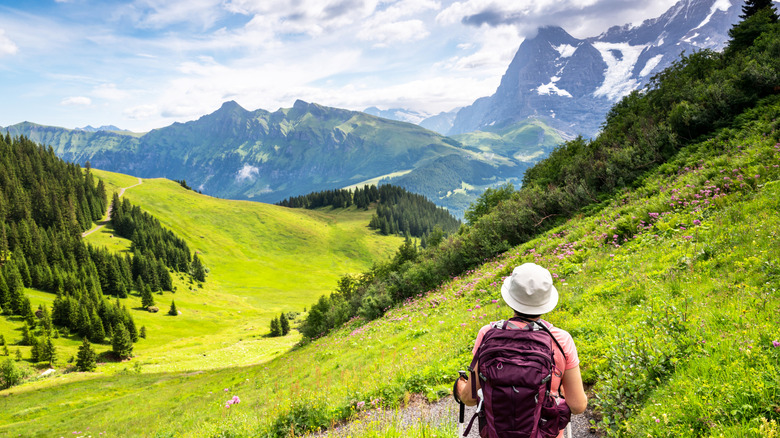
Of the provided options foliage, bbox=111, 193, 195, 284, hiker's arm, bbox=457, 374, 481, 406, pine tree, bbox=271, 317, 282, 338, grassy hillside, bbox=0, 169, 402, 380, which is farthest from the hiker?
foliage, bbox=111, 193, 195, 284

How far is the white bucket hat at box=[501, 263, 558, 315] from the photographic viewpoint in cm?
406

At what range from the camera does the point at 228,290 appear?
13825cm

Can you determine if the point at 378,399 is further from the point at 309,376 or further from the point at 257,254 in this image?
the point at 257,254

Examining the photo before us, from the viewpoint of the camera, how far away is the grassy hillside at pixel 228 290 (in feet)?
218

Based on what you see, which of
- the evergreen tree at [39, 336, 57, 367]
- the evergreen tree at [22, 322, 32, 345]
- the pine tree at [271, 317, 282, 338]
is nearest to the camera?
the evergreen tree at [39, 336, 57, 367]

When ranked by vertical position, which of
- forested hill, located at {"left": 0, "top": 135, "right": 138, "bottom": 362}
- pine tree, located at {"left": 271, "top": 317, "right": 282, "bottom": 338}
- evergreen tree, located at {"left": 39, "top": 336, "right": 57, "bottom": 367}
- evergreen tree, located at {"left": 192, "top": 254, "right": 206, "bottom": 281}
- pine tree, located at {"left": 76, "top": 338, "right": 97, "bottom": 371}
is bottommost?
pine tree, located at {"left": 271, "top": 317, "right": 282, "bottom": 338}

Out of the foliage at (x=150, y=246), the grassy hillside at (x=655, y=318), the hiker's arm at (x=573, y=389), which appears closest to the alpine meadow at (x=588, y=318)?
the grassy hillside at (x=655, y=318)

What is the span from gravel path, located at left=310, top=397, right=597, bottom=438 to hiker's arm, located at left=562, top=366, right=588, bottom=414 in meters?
2.87

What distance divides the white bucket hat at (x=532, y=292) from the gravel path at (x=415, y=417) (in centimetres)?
382

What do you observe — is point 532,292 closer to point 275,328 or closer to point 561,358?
point 561,358

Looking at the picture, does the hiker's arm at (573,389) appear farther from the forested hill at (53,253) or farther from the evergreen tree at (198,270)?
the evergreen tree at (198,270)

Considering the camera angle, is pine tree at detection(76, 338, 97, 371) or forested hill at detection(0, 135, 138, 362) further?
forested hill at detection(0, 135, 138, 362)

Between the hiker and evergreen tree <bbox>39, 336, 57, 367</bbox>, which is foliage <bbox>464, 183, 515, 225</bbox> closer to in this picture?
the hiker

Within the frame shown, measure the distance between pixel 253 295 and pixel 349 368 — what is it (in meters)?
133
